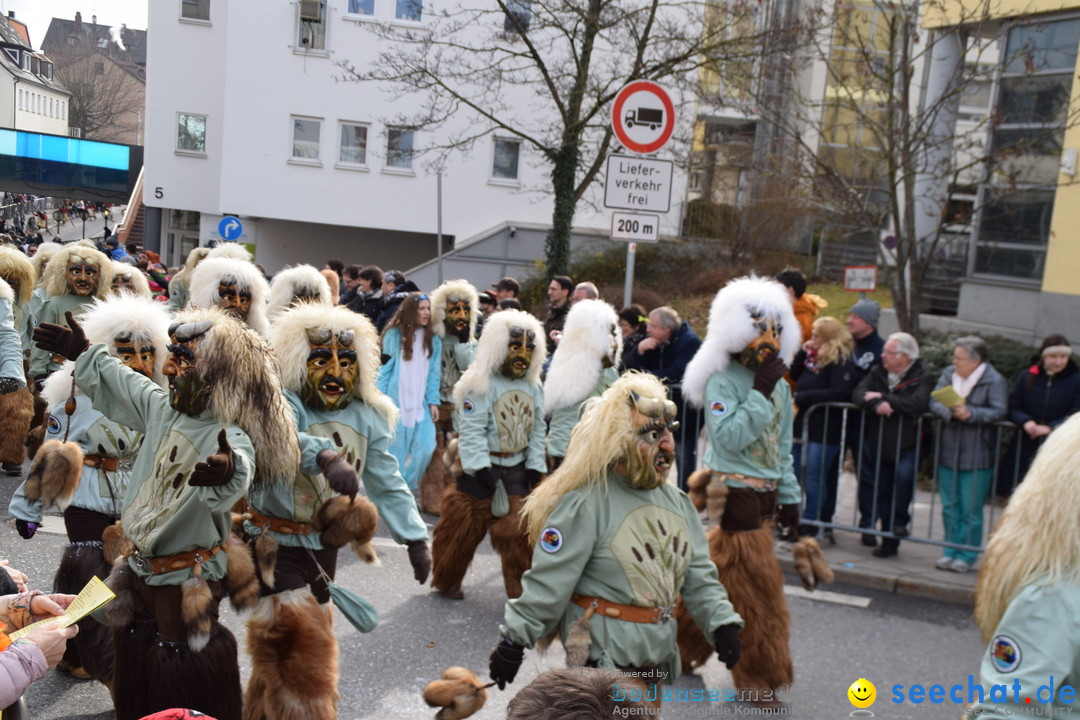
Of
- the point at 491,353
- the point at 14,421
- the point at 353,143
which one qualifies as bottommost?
the point at 14,421

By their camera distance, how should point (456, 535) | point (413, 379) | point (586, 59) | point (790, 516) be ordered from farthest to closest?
point (586, 59), point (413, 379), point (456, 535), point (790, 516)

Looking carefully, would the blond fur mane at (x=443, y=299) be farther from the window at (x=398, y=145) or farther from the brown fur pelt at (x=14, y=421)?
the window at (x=398, y=145)

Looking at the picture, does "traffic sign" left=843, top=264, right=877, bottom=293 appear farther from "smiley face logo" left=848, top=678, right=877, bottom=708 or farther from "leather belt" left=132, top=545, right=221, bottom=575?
"leather belt" left=132, top=545, right=221, bottom=575

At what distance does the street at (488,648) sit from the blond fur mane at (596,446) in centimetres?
120

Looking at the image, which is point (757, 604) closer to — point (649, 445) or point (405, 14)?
point (649, 445)

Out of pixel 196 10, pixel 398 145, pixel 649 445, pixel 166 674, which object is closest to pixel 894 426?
pixel 649 445

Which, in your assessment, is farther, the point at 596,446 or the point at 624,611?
the point at 596,446

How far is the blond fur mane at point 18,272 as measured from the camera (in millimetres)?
7875

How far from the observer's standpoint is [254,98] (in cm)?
2870

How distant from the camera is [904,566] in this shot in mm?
7438

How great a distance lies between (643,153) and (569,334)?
6.04ft

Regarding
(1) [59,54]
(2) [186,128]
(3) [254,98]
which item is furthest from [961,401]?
(1) [59,54]

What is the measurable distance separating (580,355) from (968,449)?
10.2 feet

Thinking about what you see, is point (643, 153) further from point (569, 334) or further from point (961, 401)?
point (961, 401)
